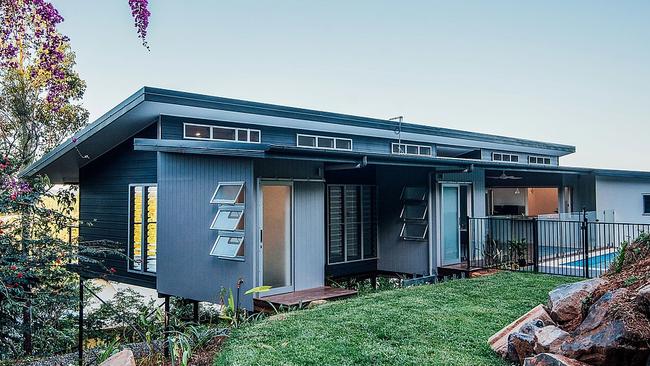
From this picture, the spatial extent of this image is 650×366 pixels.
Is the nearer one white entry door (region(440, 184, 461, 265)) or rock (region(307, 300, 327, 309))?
rock (region(307, 300, 327, 309))

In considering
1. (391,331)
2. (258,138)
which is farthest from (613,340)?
(258,138)

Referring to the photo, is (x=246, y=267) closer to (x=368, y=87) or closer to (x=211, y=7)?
(x=211, y=7)

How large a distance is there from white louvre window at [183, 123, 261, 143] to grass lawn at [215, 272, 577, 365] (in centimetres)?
528

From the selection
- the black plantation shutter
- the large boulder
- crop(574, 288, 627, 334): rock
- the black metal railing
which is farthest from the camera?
the black plantation shutter

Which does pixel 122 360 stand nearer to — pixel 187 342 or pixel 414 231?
pixel 187 342

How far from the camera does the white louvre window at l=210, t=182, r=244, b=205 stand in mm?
8406

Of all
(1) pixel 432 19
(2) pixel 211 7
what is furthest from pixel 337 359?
(1) pixel 432 19

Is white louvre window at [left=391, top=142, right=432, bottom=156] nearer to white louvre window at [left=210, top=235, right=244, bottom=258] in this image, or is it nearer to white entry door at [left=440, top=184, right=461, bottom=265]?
white entry door at [left=440, top=184, right=461, bottom=265]

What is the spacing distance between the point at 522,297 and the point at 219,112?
7.09m

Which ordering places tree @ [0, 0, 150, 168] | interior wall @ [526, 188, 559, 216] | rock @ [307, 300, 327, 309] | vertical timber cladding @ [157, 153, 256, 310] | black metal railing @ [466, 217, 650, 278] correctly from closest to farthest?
rock @ [307, 300, 327, 309] → vertical timber cladding @ [157, 153, 256, 310] → black metal railing @ [466, 217, 650, 278] → tree @ [0, 0, 150, 168] → interior wall @ [526, 188, 559, 216]

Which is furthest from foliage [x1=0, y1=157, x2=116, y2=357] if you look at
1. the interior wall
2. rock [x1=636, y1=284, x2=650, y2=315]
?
the interior wall

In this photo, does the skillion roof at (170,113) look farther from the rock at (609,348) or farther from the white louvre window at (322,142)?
the rock at (609,348)

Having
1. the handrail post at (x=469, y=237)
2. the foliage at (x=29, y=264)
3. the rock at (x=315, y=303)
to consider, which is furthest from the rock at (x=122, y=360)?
the handrail post at (x=469, y=237)

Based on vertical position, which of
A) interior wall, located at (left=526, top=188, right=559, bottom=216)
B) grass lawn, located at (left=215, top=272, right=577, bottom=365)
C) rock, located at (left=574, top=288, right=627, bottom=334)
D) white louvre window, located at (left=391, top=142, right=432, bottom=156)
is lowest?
grass lawn, located at (left=215, top=272, right=577, bottom=365)
